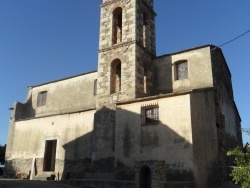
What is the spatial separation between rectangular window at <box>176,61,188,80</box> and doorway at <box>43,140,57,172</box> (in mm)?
10149

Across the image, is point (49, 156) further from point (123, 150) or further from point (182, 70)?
point (182, 70)

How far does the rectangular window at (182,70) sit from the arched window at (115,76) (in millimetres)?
3783

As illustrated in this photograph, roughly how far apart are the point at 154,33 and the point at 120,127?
812 cm

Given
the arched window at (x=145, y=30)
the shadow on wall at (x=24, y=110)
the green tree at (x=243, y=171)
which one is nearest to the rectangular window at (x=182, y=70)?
the arched window at (x=145, y=30)

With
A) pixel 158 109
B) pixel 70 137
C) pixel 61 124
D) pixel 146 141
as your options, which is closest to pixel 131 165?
pixel 146 141

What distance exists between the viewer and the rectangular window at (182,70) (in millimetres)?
18578

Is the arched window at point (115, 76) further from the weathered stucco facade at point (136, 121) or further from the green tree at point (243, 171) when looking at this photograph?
the green tree at point (243, 171)

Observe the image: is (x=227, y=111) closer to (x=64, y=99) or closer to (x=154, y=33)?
(x=154, y=33)

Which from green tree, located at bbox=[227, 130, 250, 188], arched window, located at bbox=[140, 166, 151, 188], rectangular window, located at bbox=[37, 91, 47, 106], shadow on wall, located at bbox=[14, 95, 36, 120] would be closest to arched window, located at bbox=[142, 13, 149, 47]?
arched window, located at bbox=[140, 166, 151, 188]

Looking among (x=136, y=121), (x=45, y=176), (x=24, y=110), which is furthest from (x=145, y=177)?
(x=24, y=110)

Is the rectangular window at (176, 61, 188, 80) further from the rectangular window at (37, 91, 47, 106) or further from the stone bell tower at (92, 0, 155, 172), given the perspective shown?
the rectangular window at (37, 91, 47, 106)

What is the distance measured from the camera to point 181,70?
1886 cm

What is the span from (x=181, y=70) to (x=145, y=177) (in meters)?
8.83

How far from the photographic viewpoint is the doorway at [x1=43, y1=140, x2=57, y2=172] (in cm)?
2043
